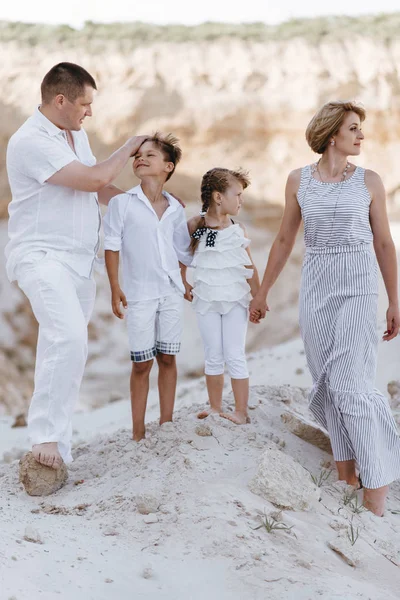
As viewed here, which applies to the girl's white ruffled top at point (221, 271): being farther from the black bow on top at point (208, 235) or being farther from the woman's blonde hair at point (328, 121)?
the woman's blonde hair at point (328, 121)

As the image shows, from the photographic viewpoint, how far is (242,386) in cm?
440

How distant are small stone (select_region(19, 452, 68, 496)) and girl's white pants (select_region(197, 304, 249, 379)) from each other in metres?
1.05

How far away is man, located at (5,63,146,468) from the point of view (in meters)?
3.77

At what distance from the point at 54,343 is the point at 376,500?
180 centimetres

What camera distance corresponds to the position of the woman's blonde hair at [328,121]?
3.93 meters

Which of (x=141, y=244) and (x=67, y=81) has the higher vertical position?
(x=67, y=81)

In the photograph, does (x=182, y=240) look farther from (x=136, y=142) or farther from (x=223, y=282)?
(x=136, y=142)

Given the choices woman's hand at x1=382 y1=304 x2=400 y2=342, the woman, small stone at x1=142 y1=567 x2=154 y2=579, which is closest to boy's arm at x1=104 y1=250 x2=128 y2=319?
the woman

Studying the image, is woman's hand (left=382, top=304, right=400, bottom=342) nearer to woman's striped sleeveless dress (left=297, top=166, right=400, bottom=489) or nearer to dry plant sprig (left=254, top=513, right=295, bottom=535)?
woman's striped sleeveless dress (left=297, top=166, right=400, bottom=489)

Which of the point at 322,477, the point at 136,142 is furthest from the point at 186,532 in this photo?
the point at 136,142

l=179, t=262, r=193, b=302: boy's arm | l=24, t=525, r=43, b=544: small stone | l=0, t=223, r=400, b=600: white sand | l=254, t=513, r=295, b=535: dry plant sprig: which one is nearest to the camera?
l=0, t=223, r=400, b=600: white sand

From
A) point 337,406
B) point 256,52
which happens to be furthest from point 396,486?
point 256,52

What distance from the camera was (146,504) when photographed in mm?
3453

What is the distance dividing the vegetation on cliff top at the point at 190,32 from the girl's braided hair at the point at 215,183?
40.9ft
